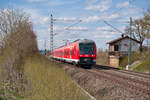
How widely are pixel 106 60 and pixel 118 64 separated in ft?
21.8

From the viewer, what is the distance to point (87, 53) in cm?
2273

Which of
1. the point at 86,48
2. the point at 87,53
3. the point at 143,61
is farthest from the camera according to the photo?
the point at 143,61

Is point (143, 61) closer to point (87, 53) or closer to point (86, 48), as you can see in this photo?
point (87, 53)

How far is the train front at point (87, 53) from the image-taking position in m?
22.6

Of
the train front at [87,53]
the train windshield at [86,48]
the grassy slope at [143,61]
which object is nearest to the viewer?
the grassy slope at [143,61]

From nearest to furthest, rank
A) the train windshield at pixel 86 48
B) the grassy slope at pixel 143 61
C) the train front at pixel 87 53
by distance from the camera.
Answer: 1. the grassy slope at pixel 143 61
2. the train front at pixel 87 53
3. the train windshield at pixel 86 48

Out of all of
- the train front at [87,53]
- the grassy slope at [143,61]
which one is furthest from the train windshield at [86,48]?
the grassy slope at [143,61]

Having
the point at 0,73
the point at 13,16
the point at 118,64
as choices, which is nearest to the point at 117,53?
the point at 118,64

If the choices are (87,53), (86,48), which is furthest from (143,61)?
(86,48)

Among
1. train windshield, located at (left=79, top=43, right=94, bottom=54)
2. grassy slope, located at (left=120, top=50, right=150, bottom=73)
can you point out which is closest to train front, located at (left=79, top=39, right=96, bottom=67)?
train windshield, located at (left=79, top=43, right=94, bottom=54)

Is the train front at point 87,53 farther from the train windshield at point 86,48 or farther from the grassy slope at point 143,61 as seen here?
the grassy slope at point 143,61

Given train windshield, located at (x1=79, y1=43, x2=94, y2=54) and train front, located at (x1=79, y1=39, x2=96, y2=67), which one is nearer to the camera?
train front, located at (x1=79, y1=39, x2=96, y2=67)

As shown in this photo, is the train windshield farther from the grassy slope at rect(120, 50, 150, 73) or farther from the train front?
the grassy slope at rect(120, 50, 150, 73)

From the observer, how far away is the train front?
2259cm
